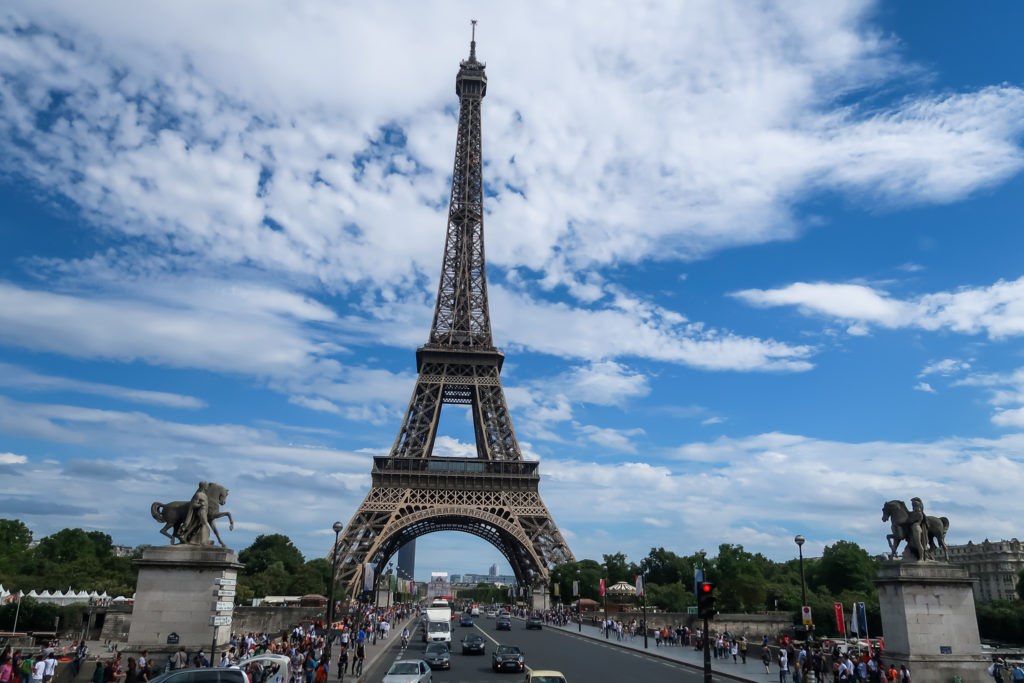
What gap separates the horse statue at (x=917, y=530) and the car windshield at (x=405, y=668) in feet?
60.6

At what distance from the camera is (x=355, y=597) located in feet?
259

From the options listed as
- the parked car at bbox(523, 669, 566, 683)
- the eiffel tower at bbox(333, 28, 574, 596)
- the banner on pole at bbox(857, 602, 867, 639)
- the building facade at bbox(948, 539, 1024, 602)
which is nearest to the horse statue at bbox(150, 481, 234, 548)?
the parked car at bbox(523, 669, 566, 683)

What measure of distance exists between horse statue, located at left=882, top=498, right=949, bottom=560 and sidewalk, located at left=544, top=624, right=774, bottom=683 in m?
9.23

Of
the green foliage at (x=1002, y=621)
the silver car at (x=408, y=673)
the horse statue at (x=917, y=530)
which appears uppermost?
the horse statue at (x=917, y=530)

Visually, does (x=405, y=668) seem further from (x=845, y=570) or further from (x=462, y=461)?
(x=845, y=570)

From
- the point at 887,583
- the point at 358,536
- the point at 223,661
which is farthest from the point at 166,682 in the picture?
the point at 358,536

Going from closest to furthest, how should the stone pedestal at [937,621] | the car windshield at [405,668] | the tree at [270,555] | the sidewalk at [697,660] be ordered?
the car windshield at [405,668], the stone pedestal at [937,621], the sidewalk at [697,660], the tree at [270,555]

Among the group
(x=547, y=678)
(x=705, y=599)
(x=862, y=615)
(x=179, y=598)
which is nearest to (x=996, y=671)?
(x=705, y=599)

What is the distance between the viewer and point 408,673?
82.5ft

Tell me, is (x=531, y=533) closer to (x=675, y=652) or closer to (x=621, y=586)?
(x=621, y=586)

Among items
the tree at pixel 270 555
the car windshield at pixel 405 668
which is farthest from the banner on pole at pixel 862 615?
the tree at pixel 270 555

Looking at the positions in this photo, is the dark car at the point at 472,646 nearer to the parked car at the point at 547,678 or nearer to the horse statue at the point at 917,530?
the parked car at the point at 547,678

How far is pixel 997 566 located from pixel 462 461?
11889cm

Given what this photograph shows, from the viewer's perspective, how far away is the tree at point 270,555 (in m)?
127
